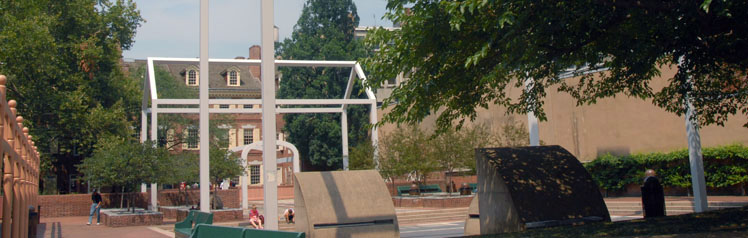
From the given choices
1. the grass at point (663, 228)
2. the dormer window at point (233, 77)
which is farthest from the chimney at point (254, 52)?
the grass at point (663, 228)

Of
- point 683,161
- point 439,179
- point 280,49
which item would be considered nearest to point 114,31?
point 280,49

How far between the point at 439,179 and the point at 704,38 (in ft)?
110

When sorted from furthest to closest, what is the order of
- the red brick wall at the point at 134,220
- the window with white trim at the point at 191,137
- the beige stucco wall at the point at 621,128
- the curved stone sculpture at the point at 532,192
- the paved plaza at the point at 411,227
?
the window with white trim at the point at 191,137 < the beige stucco wall at the point at 621,128 < the red brick wall at the point at 134,220 < the paved plaza at the point at 411,227 < the curved stone sculpture at the point at 532,192

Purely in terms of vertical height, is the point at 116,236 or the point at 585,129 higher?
the point at 585,129

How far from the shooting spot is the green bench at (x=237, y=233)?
5.61 metres

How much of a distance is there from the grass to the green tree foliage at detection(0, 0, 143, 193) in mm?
30175

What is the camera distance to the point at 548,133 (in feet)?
117

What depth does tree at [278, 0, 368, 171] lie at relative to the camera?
5041 centimetres

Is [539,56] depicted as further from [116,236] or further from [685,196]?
[685,196]

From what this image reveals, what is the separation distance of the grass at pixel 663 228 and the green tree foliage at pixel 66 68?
30.2 metres

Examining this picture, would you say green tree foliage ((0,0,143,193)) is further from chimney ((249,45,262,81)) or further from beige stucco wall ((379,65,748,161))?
chimney ((249,45,262,81))

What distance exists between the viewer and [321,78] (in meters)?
51.4

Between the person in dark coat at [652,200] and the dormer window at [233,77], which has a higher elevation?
the dormer window at [233,77]

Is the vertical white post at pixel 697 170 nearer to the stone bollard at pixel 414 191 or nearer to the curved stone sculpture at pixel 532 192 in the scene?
the curved stone sculpture at pixel 532 192
